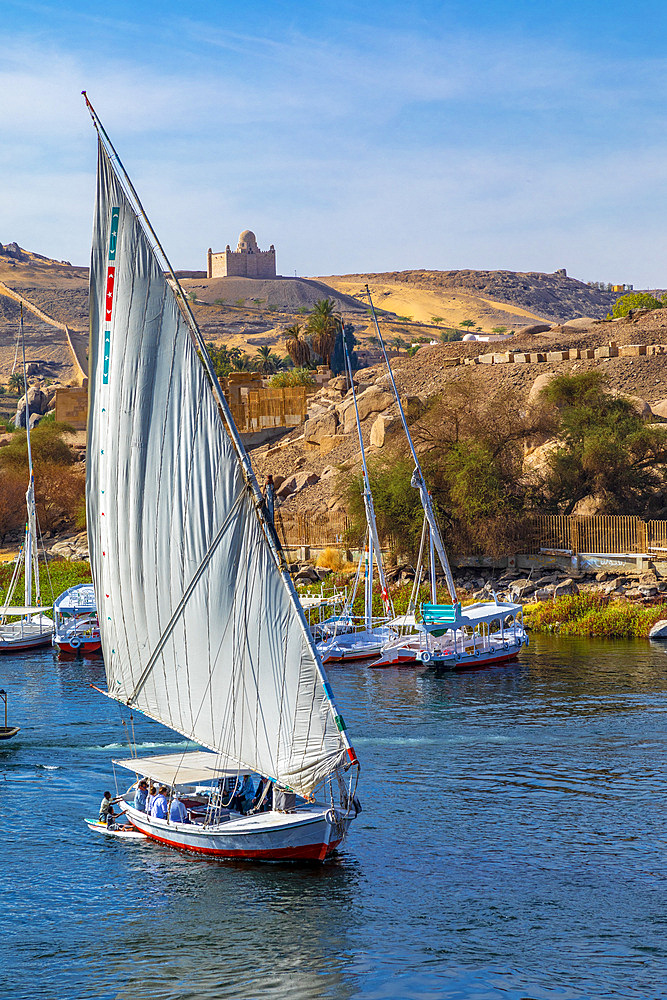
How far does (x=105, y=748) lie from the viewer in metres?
30.4

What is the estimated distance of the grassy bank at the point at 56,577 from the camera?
5884cm

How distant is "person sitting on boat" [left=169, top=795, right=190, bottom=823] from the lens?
21.7 metres

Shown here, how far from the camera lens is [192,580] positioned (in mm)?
20766

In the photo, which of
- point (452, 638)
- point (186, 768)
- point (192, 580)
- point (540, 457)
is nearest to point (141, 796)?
point (186, 768)

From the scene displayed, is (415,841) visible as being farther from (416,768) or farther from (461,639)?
(461,639)

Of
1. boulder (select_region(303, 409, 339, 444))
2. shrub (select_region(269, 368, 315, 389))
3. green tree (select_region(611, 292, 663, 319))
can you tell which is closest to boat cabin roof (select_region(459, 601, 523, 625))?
boulder (select_region(303, 409, 339, 444))

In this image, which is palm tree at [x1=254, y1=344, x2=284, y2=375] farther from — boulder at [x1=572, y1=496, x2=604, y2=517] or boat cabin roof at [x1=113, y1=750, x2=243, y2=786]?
boat cabin roof at [x1=113, y1=750, x2=243, y2=786]

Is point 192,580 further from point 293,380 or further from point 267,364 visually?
point 267,364

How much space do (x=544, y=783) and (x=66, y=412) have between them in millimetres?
69621

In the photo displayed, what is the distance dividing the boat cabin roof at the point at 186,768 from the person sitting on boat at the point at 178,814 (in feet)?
1.64

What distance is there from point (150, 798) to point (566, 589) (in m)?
31.1

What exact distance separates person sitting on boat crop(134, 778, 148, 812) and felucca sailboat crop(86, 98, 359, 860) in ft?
0.75

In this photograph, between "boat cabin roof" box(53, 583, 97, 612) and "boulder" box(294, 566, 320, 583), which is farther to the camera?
"boulder" box(294, 566, 320, 583)

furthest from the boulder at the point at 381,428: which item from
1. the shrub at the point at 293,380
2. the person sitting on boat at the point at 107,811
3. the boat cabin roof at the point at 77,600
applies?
the person sitting on boat at the point at 107,811
